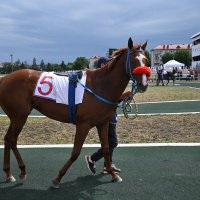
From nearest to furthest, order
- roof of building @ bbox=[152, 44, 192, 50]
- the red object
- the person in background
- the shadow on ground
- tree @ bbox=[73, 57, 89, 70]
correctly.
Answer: the red object, the shadow on ground, the person in background, tree @ bbox=[73, 57, 89, 70], roof of building @ bbox=[152, 44, 192, 50]

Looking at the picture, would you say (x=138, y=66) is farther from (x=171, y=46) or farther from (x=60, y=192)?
(x=171, y=46)

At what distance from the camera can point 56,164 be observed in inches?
240

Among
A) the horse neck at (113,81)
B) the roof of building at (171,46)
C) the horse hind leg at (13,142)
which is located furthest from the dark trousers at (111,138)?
the roof of building at (171,46)

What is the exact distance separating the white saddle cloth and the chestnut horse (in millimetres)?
64

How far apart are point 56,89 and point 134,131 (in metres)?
4.33

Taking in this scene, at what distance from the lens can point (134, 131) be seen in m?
8.98

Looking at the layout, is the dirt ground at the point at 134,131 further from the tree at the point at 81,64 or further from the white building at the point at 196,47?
the white building at the point at 196,47

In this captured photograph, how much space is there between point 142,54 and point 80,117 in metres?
1.18

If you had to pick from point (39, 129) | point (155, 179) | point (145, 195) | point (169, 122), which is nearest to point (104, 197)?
point (145, 195)

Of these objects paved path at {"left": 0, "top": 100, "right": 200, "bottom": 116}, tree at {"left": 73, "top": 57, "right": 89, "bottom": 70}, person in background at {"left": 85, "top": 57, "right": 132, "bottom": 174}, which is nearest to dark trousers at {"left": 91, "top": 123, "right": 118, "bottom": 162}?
person in background at {"left": 85, "top": 57, "right": 132, "bottom": 174}

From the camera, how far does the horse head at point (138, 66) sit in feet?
14.6

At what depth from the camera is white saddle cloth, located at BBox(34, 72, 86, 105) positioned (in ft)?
16.1

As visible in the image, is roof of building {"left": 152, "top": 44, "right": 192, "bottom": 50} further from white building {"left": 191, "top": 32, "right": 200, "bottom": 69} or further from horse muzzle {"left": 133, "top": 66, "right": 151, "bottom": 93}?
horse muzzle {"left": 133, "top": 66, "right": 151, "bottom": 93}

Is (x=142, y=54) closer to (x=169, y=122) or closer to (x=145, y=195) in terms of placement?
(x=145, y=195)
